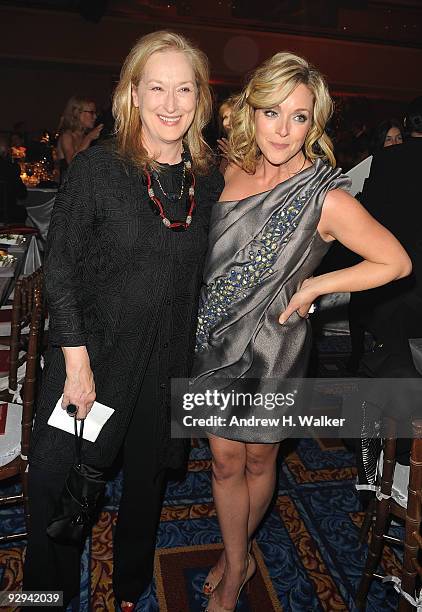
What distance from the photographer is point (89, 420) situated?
5.48 ft

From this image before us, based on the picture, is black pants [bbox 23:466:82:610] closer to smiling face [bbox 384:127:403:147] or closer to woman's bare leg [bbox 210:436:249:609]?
woman's bare leg [bbox 210:436:249:609]

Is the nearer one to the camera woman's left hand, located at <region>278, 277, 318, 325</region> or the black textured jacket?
the black textured jacket

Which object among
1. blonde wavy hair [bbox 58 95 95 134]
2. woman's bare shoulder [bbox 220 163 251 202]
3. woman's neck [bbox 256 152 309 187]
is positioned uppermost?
blonde wavy hair [bbox 58 95 95 134]

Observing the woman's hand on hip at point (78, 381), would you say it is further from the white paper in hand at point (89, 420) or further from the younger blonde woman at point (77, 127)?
the younger blonde woman at point (77, 127)

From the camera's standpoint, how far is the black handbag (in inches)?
63.7

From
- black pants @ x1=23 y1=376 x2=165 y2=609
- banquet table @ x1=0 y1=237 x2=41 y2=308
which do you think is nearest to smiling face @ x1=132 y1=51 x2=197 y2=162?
black pants @ x1=23 y1=376 x2=165 y2=609

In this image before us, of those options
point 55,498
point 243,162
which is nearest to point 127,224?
point 243,162

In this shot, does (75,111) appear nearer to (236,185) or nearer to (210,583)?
(236,185)

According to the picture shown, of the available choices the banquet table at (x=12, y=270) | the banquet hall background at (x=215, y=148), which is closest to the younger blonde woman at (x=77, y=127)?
the banquet hall background at (x=215, y=148)

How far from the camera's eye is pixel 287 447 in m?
3.28

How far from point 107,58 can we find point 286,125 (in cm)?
1240

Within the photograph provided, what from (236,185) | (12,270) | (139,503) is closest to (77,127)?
(12,270)

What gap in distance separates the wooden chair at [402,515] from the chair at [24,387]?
118cm

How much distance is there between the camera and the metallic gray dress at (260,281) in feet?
5.70
